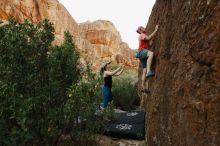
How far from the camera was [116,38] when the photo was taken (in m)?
71.9

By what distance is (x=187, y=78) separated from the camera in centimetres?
569

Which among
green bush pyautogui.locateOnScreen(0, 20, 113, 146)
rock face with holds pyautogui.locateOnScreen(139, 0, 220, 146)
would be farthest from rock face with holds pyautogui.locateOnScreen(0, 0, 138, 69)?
rock face with holds pyautogui.locateOnScreen(139, 0, 220, 146)

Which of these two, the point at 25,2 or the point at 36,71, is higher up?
the point at 25,2

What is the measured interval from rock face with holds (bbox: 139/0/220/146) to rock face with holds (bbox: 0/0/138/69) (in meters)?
18.1

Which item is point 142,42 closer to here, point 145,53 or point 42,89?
point 145,53

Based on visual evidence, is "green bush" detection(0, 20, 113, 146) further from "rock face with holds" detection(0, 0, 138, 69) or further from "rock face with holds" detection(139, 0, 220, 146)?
"rock face with holds" detection(0, 0, 138, 69)

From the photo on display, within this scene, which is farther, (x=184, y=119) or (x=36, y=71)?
(x=36, y=71)

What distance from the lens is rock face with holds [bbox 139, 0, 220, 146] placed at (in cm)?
474

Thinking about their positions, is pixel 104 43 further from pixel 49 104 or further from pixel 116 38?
pixel 49 104

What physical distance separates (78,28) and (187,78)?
2141 inches

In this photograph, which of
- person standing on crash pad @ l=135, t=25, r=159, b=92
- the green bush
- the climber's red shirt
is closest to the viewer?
the green bush

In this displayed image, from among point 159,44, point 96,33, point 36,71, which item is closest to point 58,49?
point 36,71

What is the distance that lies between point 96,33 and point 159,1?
200 ft

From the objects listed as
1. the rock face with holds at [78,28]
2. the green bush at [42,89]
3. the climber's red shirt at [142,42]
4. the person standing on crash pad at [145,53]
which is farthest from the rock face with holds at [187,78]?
the rock face with holds at [78,28]
